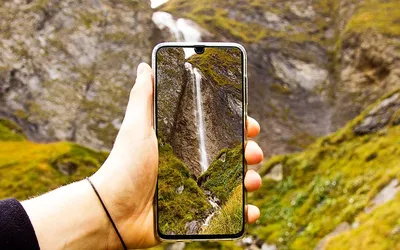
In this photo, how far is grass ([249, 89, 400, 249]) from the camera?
1657 cm

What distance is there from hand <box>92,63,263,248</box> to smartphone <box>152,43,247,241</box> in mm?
122

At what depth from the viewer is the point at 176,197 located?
5.95 m

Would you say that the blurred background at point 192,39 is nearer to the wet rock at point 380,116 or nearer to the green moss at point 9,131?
the green moss at point 9,131

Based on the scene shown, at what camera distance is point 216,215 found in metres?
5.89

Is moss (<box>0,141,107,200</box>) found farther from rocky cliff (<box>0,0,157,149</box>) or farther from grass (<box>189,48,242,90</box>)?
rocky cliff (<box>0,0,157,149</box>)

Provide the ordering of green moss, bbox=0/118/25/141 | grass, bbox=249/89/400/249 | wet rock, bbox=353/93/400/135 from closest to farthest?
1. grass, bbox=249/89/400/249
2. wet rock, bbox=353/93/400/135
3. green moss, bbox=0/118/25/141

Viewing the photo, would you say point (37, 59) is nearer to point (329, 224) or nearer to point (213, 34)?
point (213, 34)

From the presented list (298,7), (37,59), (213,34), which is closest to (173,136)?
(37,59)

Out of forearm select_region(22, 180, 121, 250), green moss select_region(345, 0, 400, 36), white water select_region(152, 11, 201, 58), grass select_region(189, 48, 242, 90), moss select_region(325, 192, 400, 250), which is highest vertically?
grass select_region(189, 48, 242, 90)

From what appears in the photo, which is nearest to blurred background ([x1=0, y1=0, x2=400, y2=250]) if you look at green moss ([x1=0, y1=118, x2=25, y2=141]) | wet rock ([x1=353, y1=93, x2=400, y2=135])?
green moss ([x1=0, y1=118, x2=25, y2=141])

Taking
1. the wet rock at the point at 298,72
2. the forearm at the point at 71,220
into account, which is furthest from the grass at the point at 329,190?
the wet rock at the point at 298,72

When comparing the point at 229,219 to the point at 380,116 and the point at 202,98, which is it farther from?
the point at 380,116

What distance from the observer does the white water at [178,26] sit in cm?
7388

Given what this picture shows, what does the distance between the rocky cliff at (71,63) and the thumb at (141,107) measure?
5268 cm
